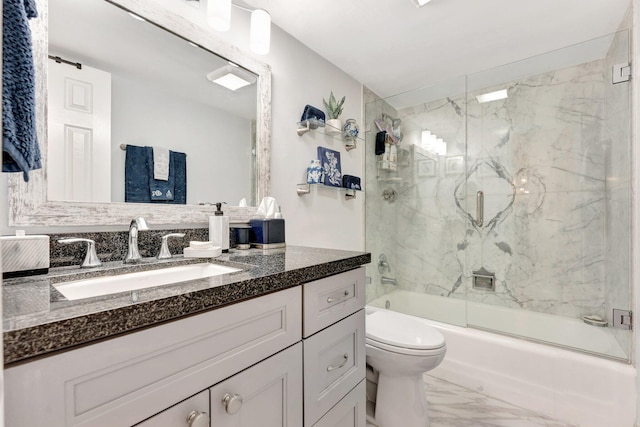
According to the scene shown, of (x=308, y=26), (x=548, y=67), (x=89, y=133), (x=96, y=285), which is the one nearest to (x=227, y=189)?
(x=89, y=133)

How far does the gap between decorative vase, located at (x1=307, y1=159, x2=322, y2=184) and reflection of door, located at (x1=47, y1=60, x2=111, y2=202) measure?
3.54ft

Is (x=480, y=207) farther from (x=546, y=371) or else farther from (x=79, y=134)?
(x=79, y=134)

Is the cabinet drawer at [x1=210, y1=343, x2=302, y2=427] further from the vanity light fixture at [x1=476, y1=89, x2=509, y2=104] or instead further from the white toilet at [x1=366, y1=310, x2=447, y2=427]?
the vanity light fixture at [x1=476, y1=89, x2=509, y2=104]

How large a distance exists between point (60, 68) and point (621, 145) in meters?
2.80

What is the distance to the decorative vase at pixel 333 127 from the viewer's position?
81.5 inches

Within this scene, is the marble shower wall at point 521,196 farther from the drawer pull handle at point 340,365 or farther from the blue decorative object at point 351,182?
the drawer pull handle at point 340,365

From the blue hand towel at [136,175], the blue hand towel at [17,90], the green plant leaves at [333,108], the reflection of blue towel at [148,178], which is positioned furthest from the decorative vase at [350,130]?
the blue hand towel at [17,90]

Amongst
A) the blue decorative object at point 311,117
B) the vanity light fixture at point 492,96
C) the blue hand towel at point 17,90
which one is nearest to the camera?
the blue hand towel at point 17,90

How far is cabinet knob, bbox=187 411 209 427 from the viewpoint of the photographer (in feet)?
2.05

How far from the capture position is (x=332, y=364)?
102 centimetres

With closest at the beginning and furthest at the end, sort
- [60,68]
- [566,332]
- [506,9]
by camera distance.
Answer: [60,68] → [506,9] → [566,332]

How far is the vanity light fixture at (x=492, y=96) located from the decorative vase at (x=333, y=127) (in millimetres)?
1281

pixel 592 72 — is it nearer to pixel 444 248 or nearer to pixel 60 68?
pixel 444 248

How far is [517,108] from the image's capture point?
2.41m
